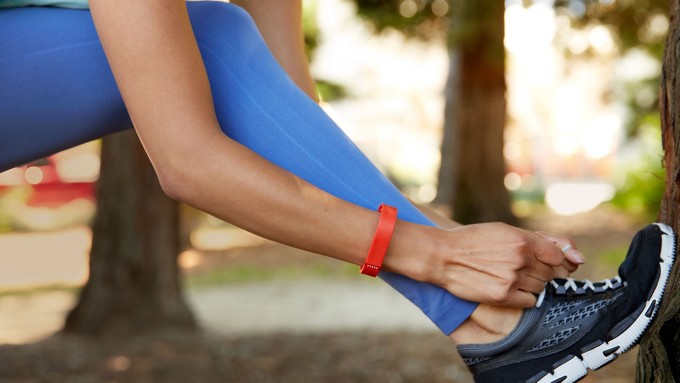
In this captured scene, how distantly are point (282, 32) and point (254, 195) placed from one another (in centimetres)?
64

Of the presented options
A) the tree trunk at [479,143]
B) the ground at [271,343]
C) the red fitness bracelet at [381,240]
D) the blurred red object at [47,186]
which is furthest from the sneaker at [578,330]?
the blurred red object at [47,186]

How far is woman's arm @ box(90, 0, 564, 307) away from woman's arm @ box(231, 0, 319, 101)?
535mm

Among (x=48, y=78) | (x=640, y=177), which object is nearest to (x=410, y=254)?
(x=48, y=78)

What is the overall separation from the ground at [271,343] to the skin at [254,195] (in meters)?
1.99

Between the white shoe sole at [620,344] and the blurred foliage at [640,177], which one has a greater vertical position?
the white shoe sole at [620,344]

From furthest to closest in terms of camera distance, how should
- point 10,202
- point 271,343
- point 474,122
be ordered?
point 10,202 → point 474,122 → point 271,343

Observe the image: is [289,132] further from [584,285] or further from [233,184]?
[584,285]

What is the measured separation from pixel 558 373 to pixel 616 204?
9544 millimetres

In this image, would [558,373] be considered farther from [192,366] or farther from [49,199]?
[49,199]

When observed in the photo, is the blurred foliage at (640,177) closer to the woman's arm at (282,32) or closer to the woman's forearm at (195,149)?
the woman's arm at (282,32)

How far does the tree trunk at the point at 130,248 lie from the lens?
4.39 m

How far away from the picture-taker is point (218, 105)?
124 cm

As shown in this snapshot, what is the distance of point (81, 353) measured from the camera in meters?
3.92

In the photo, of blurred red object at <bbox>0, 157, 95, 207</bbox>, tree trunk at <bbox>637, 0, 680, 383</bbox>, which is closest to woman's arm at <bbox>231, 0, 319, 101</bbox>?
tree trunk at <bbox>637, 0, 680, 383</bbox>
